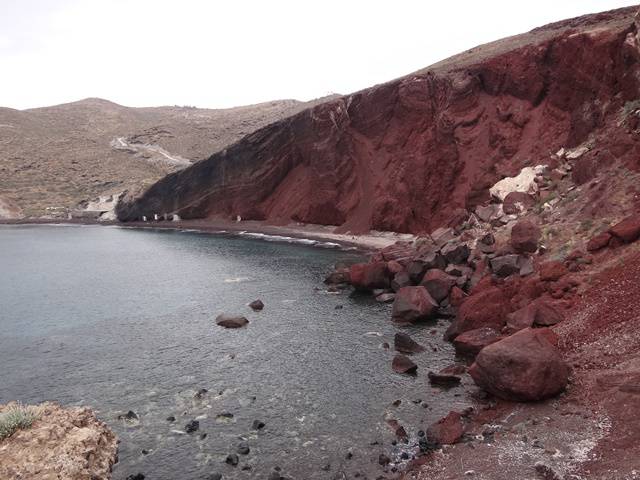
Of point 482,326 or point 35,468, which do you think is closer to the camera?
point 35,468

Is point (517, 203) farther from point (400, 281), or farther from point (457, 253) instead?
point (400, 281)

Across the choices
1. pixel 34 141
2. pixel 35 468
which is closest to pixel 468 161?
pixel 35 468

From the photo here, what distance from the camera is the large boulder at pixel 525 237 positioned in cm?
3203

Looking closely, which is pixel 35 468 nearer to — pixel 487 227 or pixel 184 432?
pixel 184 432

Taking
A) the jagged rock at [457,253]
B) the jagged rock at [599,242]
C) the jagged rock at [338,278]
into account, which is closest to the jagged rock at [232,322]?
the jagged rock at [338,278]

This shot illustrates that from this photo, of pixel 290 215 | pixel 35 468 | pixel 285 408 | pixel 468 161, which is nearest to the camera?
pixel 35 468

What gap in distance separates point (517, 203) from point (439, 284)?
985 centimetres

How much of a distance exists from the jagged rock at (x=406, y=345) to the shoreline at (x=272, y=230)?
104ft

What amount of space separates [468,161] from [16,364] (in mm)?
48552

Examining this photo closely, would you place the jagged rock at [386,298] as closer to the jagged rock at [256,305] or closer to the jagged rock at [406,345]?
the jagged rock at [256,305]

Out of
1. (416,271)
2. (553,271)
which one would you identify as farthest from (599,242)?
(416,271)

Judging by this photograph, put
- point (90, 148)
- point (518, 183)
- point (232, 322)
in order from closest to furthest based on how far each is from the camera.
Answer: point (232, 322) < point (518, 183) < point (90, 148)

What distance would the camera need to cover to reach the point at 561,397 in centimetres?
1933

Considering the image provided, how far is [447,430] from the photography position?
18.7 m
